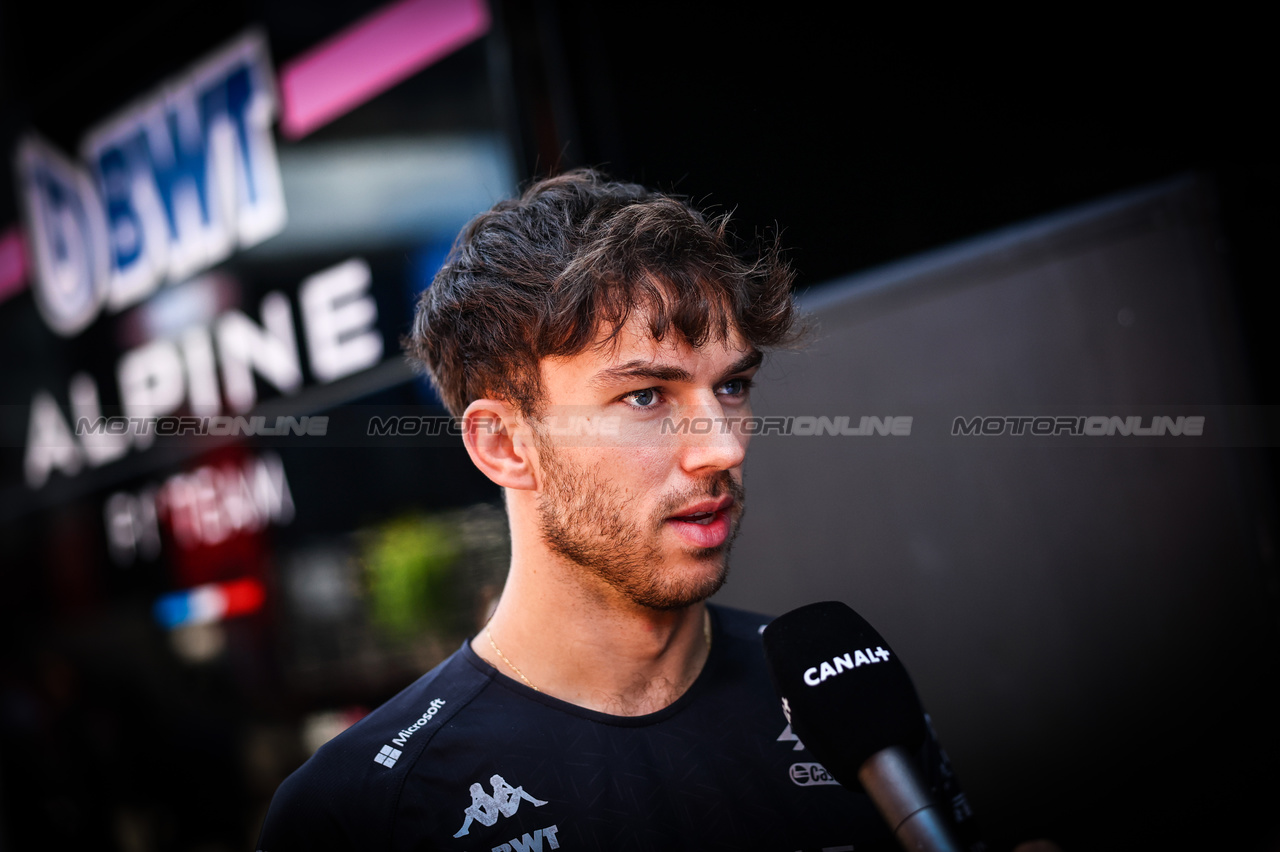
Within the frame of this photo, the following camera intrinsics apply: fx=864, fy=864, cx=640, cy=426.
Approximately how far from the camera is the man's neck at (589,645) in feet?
4.41

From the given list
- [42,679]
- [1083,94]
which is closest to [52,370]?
[42,679]

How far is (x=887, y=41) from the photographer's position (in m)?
1.95

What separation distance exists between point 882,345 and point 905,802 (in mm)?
1258

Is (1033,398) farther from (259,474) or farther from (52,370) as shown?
(52,370)

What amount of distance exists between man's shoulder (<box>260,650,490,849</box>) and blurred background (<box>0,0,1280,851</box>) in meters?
0.84

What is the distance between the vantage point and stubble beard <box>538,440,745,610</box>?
4.07 feet

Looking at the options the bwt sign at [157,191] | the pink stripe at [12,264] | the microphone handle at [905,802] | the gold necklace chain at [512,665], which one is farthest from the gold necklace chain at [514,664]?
the pink stripe at [12,264]

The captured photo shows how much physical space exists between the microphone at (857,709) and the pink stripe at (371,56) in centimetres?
239

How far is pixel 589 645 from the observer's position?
1356mm

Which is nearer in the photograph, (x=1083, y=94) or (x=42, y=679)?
(x=1083, y=94)

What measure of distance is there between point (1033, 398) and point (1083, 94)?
0.64 meters
